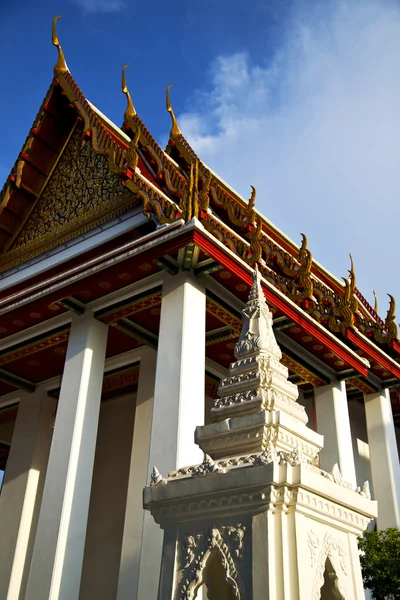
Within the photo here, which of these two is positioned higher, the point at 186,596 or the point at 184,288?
the point at 184,288

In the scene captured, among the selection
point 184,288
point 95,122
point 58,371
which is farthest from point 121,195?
point 58,371

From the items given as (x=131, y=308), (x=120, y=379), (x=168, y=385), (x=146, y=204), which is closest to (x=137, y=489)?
(x=168, y=385)

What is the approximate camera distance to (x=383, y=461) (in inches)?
279

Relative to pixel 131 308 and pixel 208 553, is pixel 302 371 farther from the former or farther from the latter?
pixel 208 553

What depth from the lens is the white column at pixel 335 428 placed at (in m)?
6.57

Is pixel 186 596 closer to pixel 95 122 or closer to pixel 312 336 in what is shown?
pixel 312 336

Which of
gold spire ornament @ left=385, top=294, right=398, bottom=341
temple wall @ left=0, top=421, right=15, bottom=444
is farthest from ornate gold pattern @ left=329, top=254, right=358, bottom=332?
temple wall @ left=0, top=421, right=15, bottom=444

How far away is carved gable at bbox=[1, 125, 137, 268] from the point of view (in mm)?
6723

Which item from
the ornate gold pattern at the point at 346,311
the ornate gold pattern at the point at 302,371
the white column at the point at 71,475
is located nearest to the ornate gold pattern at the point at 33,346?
the white column at the point at 71,475

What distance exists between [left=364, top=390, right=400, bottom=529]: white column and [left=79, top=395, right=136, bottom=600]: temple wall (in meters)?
2.90

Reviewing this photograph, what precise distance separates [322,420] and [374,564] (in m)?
1.96

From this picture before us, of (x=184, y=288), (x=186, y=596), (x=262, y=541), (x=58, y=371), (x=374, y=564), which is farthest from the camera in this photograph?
(x=58, y=371)

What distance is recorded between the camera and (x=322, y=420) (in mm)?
6875

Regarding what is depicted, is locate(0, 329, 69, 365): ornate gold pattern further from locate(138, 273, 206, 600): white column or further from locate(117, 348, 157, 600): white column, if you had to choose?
locate(138, 273, 206, 600): white column
